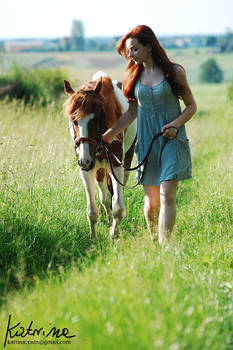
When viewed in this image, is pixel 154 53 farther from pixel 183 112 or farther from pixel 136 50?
pixel 183 112

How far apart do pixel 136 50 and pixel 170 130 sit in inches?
29.1

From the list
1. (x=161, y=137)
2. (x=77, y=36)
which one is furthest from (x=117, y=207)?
(x=77, y=36)

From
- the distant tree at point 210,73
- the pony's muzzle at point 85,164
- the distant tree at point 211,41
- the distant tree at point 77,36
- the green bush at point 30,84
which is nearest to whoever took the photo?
the pony's muzzle at point 85,164

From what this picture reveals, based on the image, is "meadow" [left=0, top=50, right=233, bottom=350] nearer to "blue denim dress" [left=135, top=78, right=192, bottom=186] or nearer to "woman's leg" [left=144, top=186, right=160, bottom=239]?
"woman's leg" [left=144, top=186, right=160, bottom=239]

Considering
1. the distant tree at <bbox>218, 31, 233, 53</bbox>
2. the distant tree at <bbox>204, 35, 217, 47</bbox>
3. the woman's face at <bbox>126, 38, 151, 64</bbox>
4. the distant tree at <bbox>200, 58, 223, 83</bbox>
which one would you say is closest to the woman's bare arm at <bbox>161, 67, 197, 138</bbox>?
the woman's face at <bbox>126, 38, 151, 64</bbox>

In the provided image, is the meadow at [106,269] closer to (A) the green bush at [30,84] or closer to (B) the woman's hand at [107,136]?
(B) the woman's hand at [107,136]

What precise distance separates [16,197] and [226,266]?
222 cm

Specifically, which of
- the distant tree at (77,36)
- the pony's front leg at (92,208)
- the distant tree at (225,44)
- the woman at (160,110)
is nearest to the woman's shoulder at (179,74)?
the woman at (160,110)

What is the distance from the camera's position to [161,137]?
425 centimetres

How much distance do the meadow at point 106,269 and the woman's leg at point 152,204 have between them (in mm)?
281

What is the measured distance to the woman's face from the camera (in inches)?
159

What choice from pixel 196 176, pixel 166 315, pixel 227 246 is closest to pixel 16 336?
pixel 166 315

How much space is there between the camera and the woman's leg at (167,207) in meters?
4.21

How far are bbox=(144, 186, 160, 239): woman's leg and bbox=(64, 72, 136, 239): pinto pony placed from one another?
591 millimetres
